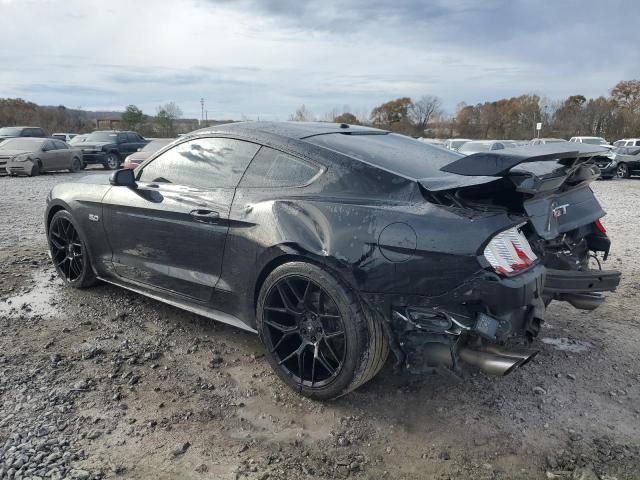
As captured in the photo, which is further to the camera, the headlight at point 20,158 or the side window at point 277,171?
the headlight at point 20,158

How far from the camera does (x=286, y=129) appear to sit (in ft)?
11.4

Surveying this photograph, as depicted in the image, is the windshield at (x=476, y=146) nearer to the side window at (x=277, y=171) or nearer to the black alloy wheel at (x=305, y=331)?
the side window at (x=277, y=171)

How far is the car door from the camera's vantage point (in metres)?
3.39

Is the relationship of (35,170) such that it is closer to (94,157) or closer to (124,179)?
(94,157)

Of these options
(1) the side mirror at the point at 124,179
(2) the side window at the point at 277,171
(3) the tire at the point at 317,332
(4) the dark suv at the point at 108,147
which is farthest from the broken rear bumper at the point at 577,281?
(4) the dark suv at the point at 108,147

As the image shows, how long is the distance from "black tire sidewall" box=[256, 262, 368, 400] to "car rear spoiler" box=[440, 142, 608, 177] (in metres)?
0.85

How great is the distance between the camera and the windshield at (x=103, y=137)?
20672 mm

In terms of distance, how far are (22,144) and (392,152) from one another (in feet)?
56.7

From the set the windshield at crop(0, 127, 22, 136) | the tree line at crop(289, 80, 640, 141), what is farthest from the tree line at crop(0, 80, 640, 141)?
the windshield at crop(0, 127, 22, 136)

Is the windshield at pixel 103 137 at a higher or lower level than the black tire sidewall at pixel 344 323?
higher

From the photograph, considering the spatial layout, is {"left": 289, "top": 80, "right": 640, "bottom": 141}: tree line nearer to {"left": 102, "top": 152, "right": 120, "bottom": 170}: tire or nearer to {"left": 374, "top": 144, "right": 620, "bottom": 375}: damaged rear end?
{"left": 102, "top": 152, "right": 120, "bottom": 170}: tire

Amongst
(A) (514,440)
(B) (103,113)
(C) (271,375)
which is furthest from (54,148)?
(B) (103,113)

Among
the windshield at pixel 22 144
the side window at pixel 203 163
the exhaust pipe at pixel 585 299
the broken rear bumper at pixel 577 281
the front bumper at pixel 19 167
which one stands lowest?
the front bumper at pixel 19 167

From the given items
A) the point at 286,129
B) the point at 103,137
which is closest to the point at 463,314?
the point at 286,129
